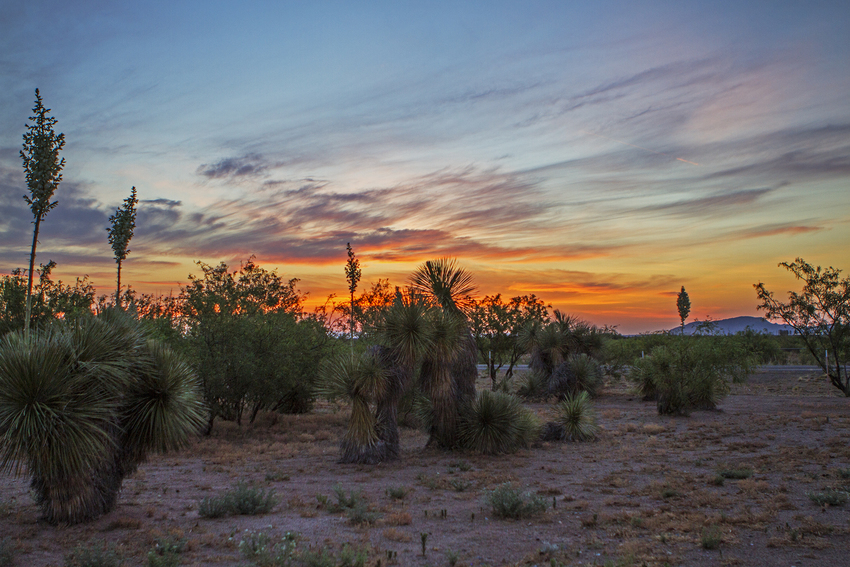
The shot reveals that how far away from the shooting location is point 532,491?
1146 centimetres

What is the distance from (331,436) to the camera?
20625 mm

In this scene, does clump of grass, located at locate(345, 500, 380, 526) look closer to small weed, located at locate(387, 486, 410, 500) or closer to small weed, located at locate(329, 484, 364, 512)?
small weed, located at locate(329, 484, 364, 512)

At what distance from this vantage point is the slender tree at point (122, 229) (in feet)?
89.0

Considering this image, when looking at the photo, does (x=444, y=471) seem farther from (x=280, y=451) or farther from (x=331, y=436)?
(x=331, y=436)

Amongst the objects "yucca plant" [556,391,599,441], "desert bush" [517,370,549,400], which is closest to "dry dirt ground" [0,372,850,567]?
"yucca plant" [556,391,599,441]

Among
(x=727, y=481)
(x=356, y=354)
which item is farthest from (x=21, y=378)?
(x=727, y=481)

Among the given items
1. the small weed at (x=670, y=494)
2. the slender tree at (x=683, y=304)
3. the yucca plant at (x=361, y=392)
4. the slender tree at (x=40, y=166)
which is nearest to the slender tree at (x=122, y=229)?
the slender tree at (x=40, y=166)

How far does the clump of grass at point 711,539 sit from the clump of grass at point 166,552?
7.17 m

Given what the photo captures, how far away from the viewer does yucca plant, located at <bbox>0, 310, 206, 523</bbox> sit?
772cm

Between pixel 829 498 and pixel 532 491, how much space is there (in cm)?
516

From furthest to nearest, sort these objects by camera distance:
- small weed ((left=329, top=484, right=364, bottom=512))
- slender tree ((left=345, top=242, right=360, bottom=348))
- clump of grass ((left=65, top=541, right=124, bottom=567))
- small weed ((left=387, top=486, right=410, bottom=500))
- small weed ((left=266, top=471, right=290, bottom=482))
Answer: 1. slender tree ((left=345, top=242, right=360, bottom=348))
2. small weed ((left=266, top=471, right=290, bottom=482))
3. small weed ((left=387, top=486, right=410, bottom=500))
4. small weed ((left=329, top=484, right=364, bottom=512))
5. clump of grass ((left=65, top=541, right=124, bottom=567))

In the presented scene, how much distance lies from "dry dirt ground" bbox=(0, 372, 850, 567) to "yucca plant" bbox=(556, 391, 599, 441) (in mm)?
601

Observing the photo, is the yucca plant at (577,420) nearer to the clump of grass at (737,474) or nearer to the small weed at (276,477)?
the clump of grass at (737,474)

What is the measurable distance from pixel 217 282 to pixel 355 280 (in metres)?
26.8
